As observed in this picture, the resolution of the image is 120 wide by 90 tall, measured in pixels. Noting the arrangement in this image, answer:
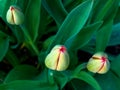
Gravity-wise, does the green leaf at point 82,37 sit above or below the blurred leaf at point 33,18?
below

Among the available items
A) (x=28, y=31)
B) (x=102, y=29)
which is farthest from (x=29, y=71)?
(x=102, y=29)

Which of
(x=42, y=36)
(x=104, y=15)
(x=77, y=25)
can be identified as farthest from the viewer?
(x=42, y=36)

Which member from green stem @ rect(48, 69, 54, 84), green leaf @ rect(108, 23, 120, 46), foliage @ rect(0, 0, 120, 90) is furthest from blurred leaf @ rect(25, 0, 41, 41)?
green leaf @ rect(108, 23, 120, 46)

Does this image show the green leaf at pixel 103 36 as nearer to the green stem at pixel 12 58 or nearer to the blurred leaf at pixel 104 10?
the blurred leaf at pixel 104 10

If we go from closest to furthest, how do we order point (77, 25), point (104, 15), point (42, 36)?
point (77, 25) → point (104, 15) → point (42, 36)

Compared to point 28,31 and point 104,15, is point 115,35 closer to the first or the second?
point 104,15

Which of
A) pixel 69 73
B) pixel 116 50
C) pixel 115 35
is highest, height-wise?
pixel 69 73

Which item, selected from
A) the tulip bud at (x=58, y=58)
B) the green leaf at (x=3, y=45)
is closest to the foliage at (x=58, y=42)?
the green leaf at (x=3, y=45)
